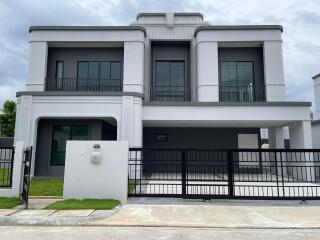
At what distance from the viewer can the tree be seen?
30.7 metres

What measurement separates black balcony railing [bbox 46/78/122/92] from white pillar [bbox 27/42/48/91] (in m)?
1.02

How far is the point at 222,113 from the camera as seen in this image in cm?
1480

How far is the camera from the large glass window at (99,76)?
1799 cm

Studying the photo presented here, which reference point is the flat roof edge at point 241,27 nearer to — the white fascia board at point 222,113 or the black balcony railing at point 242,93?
the black balcony railing at point 242,93

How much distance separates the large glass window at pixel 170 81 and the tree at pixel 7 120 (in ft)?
64.6

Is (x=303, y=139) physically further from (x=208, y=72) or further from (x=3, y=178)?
(x=3, y=178)

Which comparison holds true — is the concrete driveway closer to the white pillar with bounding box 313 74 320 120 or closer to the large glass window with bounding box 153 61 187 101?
the large glass window with bounding box 153 61 187 101

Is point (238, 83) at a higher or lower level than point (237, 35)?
lower

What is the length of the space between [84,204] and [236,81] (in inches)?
518

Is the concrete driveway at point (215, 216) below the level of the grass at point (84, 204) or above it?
below

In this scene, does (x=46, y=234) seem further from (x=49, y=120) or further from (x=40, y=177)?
(x=49, y=120)

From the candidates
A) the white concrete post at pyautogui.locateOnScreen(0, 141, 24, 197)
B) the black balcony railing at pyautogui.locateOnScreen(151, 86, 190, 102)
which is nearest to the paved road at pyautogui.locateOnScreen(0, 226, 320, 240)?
the white concrete post at pyautogui.locateOnScreen(0, 141, 24, 197)

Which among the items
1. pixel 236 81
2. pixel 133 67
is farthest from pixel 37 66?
pixel 236 81

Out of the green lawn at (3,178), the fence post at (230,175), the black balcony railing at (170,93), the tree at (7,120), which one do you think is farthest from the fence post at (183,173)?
the tree at (7,120)
